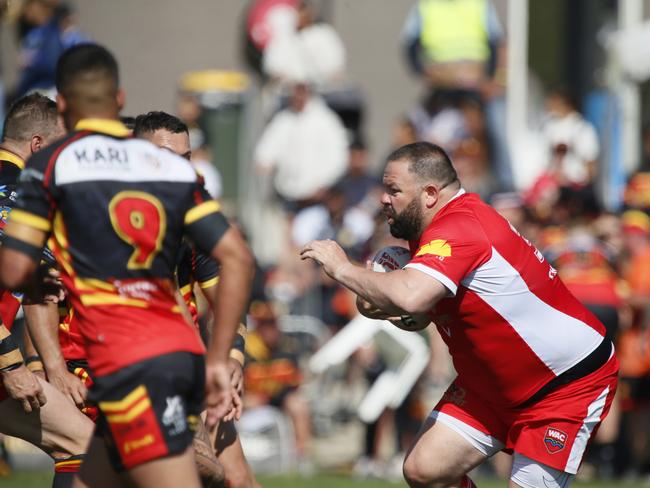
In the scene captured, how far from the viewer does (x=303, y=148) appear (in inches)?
533

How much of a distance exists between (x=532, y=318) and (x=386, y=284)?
3.01 feet

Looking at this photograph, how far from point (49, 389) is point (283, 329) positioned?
253 inches

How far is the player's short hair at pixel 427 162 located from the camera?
636 centimetres

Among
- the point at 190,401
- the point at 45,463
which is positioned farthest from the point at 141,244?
the point at 45,463

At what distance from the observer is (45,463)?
10883 millimetres

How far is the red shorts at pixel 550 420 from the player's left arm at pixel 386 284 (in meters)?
0.92

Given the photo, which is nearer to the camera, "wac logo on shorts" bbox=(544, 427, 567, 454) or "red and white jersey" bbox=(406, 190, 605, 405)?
"red and white jersey" bbox=(406, 190, 605, 405)

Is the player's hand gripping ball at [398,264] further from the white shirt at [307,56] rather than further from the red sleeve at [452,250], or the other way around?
the white shirt at [307,56]

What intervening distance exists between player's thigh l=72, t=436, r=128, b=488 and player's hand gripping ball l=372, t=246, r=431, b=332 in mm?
1916

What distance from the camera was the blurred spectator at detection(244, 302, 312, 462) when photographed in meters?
11.5

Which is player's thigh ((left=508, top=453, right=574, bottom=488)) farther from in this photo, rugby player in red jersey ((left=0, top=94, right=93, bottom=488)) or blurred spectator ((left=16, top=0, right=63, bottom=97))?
blurred spectator ((left=16, top=0, right=63, bottom=97))

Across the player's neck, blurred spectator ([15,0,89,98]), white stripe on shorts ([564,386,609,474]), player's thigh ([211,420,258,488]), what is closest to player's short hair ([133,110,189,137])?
the player's neck

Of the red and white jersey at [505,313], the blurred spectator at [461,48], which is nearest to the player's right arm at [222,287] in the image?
the red and white jersey at [505,313]

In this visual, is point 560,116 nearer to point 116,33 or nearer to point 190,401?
point 116,33
